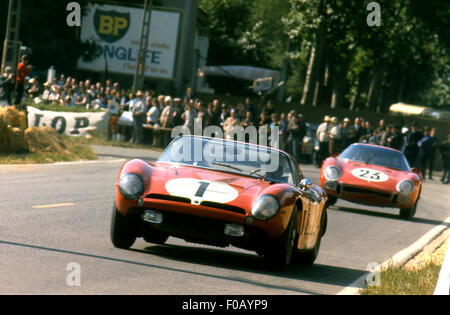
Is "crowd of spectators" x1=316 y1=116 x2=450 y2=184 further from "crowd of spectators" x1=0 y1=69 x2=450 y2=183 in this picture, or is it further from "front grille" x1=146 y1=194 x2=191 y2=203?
"front grille" x1=146 y1=194 x2=191 y2=203

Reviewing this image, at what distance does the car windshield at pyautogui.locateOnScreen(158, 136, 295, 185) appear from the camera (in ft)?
29.9

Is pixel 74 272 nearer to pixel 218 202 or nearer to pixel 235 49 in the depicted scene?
pixel 218 202

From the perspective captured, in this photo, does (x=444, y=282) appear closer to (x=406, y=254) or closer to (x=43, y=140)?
(x=406, y=254)

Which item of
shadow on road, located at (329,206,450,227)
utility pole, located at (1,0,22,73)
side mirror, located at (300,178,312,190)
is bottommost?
shadow on road, located at (329,206,450,227)

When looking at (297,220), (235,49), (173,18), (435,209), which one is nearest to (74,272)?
(297,220)

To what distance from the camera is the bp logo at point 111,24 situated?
140ft

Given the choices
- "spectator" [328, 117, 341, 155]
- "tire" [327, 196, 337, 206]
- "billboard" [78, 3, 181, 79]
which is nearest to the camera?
"tire" [327, 196, 337, 206]

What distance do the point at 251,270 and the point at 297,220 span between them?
66 centimetres

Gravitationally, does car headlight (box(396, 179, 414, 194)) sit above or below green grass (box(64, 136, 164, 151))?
above

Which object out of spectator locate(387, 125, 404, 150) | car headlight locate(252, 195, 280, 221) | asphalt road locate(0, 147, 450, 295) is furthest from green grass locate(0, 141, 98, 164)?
spectator locate(387, 125, 404, 150)

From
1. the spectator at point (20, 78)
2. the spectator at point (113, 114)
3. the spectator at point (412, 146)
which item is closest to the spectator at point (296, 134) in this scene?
the spectator at point (412, 146)

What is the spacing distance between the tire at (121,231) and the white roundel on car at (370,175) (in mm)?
9293

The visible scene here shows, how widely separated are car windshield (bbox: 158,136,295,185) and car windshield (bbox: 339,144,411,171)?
28.8 ft

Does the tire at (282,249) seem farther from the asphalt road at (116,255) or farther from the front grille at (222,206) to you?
the front grille at (222,206)
